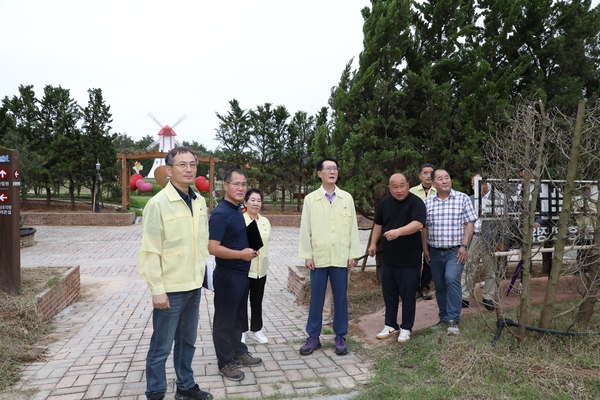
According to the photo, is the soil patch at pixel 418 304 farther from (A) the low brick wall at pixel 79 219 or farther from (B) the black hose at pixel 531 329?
(A) the low brick wall at pixel 79 219

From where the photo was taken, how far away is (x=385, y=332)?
4465mm

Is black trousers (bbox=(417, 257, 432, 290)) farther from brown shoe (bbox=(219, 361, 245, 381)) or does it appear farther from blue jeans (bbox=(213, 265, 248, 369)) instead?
brown shoe (bbox=(219, 361, 245, 381))

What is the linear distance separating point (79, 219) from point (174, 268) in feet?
59.2

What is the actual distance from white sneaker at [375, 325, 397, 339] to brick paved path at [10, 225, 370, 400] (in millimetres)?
427

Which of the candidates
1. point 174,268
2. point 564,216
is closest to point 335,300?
point 174,268

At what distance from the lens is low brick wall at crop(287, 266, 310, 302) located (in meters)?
6.65

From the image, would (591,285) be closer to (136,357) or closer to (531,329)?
(531,329)

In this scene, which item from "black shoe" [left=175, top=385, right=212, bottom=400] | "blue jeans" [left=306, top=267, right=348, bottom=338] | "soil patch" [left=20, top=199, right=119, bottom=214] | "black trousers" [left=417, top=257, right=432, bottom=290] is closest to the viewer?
"black shoe" [left=175, top=385, right=212, bottom=400]

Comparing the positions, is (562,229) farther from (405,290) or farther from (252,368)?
(252,368)

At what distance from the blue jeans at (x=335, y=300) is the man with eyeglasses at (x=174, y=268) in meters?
1.29

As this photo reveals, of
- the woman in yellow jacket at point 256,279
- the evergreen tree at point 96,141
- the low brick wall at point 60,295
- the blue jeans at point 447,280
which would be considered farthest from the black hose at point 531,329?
the evergreen tree at point 96,141

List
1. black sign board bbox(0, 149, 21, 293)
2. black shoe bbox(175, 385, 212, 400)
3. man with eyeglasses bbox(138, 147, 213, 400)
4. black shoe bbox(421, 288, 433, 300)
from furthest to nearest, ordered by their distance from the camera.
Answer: black shoe bbox(421, 288, 433, 300), black sign board bbox(0, 149, 21, 293), black shoe bbox(175, 385, 212, 400), man with eyeglasses bbox(138, 147, 213, 400)

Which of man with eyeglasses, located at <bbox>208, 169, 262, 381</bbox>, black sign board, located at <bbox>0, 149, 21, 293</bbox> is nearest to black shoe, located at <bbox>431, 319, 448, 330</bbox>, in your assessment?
man with eyeglasses, located at <bbox>208, 169, 262, 381</bbox>

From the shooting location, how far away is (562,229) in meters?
3.60
